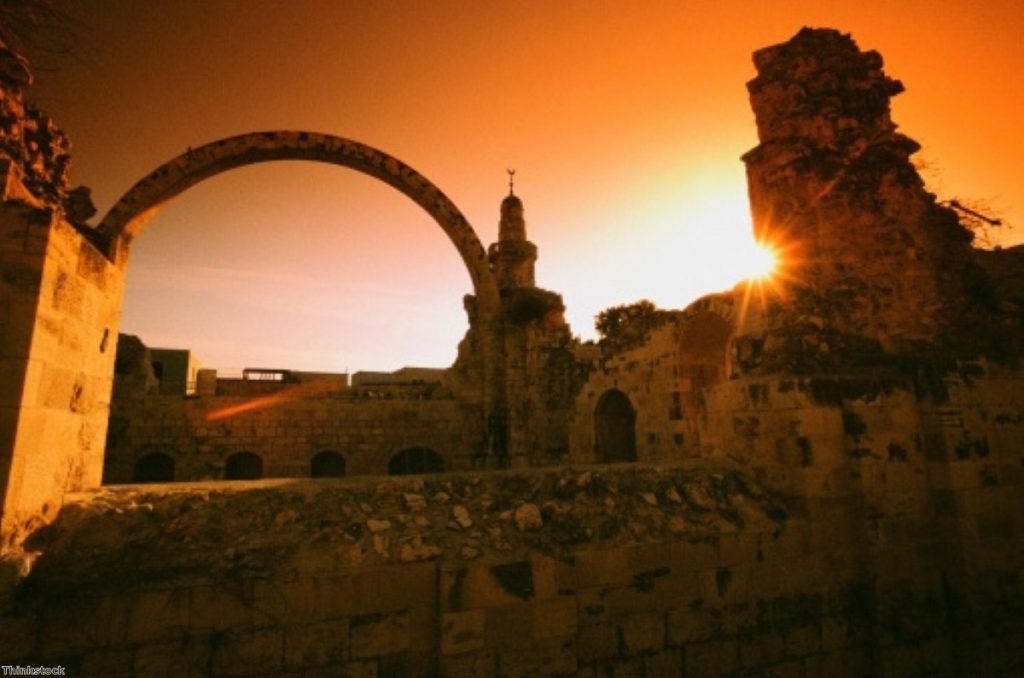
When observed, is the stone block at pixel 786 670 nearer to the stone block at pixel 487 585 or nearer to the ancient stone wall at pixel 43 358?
the stone block at pixel 487 585

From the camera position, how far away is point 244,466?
11.9 meters

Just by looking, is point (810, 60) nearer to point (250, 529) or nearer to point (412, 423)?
point (250, 529)

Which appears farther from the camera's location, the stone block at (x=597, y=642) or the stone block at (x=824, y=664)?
the stone block at (x=824, y=664)

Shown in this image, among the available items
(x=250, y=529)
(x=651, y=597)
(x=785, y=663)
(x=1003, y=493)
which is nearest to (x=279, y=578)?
(x=250, y=529)

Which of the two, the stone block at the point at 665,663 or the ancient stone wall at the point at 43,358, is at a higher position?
the ancient stone wall at the point at 43,358

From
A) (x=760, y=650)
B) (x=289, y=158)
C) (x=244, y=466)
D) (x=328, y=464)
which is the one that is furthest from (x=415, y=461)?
(x=760, y=650)

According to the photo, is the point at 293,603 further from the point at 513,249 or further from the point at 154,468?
the point at 513,249

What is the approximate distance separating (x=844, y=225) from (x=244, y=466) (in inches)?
526

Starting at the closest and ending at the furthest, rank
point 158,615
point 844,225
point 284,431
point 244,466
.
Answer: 1. point 158,615
2. point 844,225
3. point 284,431
4. point 244,466

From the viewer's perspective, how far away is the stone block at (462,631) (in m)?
2.49

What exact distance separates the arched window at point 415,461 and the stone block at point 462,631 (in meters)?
9.83

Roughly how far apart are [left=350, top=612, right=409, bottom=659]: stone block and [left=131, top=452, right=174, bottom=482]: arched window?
38.1 ft

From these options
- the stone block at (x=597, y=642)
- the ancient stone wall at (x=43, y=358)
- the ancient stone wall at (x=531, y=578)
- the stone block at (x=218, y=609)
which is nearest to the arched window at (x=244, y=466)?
the ancient stone wall at (x=43, y=358)

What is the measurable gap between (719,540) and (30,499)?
157 inches
